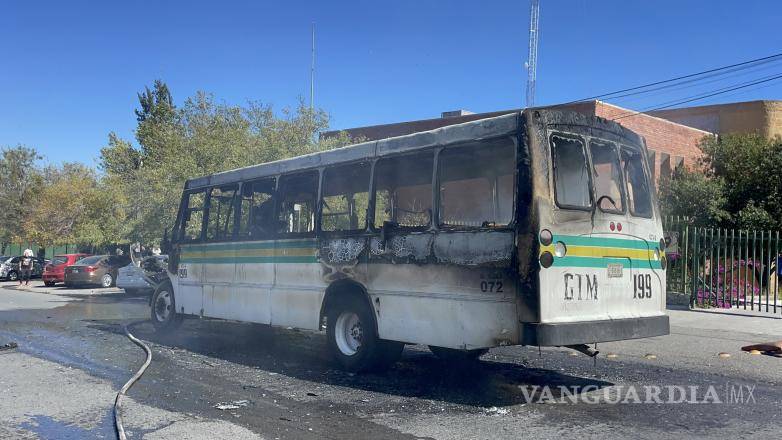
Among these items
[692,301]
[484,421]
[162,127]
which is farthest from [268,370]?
[162,127]

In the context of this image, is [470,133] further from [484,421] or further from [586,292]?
[484,421]

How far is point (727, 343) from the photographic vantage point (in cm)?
1060

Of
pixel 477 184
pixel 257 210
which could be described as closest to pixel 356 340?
pixel 477 184

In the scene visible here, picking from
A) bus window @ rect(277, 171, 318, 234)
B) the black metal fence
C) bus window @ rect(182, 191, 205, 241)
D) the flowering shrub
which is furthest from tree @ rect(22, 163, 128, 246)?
the flowering shrub

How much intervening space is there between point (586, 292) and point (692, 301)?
30.8 feet

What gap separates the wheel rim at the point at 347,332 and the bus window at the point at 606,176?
11.0 feet

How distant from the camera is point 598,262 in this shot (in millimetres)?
6703

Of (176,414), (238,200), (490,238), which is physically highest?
(238,200)

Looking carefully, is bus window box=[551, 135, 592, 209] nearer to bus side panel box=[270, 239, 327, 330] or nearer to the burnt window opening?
bus side panel box=[270, 239, 327, 330]

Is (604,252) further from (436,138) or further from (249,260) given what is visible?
(249,260)

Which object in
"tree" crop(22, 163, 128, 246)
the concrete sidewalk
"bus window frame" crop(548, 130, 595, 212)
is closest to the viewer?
"bus window frame" crop(548, 130, 595, 212)

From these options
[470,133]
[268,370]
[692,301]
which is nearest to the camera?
[470,133]

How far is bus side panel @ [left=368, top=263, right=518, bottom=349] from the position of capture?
638 centimetres

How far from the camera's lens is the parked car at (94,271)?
1045 inches
